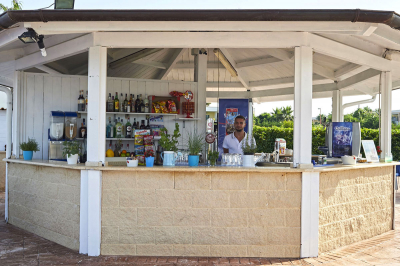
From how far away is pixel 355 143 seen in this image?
612 centimetres

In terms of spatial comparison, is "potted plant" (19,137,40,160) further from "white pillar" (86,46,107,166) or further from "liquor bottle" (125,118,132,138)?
"white pillar" (86,46,107,166)

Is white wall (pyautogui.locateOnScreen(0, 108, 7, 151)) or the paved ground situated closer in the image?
the paved ground

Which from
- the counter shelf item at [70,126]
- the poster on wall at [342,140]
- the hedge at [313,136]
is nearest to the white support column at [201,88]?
the counter shelf item at [70,126]

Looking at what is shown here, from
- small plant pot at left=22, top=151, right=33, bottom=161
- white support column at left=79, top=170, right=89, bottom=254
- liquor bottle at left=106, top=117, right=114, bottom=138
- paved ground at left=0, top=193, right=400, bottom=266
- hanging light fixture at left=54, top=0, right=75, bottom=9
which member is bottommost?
paved ground at left=0, top=193, right=400, bottom=266

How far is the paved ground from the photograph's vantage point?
4.50 m

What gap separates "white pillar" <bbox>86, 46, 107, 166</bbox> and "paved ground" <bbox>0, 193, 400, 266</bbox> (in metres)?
1.18

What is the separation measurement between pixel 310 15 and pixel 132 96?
4.13 meters

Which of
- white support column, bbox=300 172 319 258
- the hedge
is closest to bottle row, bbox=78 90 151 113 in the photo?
white support column, bbox=300 172 319 258

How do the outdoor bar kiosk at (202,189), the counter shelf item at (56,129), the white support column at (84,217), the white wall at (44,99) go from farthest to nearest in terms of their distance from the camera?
the white wall at (44,99) < the counter shelf item at (56,129) < the white support column at (84,217) < the outdoor bar kiosk at (202,189)

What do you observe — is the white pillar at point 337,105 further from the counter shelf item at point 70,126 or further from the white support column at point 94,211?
the white support column at point 94,211

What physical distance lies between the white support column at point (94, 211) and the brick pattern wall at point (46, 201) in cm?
28

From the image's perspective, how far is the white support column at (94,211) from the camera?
15.5ft

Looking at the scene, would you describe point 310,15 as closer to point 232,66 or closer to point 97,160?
point 97,160

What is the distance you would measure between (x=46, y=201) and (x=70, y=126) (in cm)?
148
